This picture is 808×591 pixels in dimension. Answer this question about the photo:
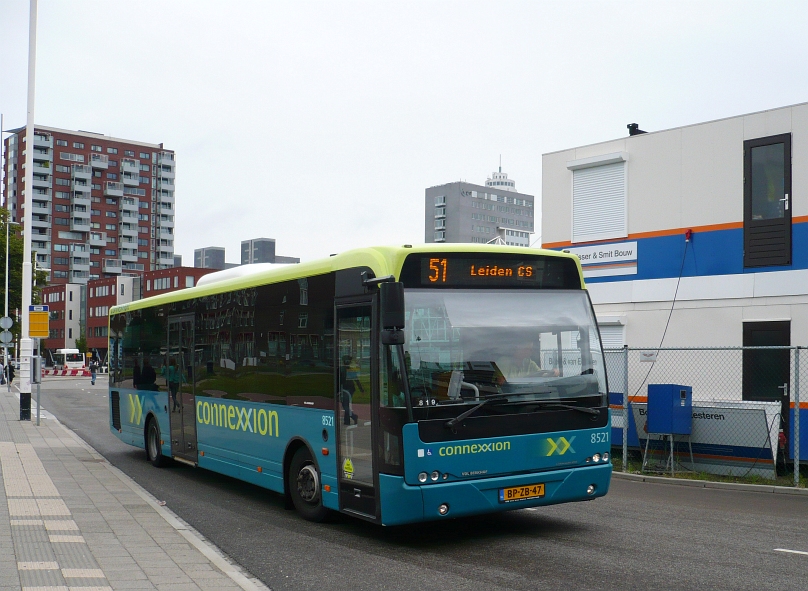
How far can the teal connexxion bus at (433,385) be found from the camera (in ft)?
26.5

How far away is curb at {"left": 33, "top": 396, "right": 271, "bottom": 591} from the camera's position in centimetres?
713

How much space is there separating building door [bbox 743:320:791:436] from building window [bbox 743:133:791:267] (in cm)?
111

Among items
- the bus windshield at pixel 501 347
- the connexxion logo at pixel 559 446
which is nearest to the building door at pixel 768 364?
the bus windshield at pixel 501 347

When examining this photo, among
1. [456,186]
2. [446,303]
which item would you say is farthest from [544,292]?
[456,186]

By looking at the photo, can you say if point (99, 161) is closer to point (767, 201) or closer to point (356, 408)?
point (767, 201)

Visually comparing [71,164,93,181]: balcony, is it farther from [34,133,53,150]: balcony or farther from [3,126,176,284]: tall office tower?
[34,133,53,150]: balcony

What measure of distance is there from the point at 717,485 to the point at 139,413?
9971 millimetres

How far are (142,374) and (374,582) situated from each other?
990 centimetres

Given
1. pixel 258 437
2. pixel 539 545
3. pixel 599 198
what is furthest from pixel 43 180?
pixel 539 545

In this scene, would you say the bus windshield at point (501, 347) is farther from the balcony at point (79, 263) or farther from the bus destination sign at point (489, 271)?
the balcony at point (79, 263)

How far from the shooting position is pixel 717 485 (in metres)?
13.4

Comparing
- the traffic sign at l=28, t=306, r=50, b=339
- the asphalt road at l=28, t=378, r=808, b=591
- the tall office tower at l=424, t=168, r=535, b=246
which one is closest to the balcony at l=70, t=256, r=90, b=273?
the tall office tower at l=424, t=168, r=535, b=246

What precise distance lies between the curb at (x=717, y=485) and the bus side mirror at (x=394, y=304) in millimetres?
7536

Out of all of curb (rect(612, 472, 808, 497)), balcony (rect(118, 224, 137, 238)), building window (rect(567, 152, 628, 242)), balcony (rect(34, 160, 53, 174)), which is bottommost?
curb (rect(612, 472, 808, 497))
